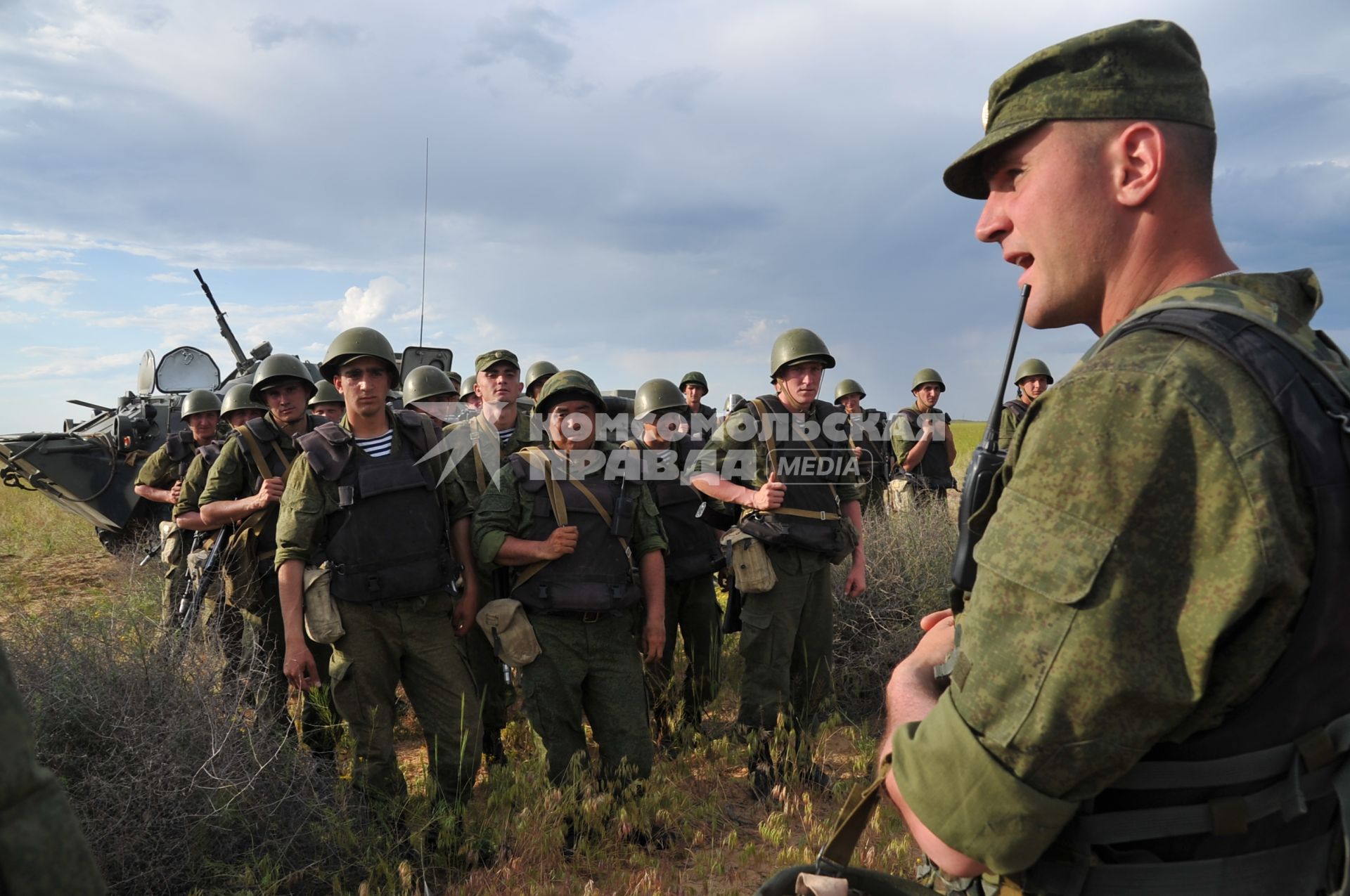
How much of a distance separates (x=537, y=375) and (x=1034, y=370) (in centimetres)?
652

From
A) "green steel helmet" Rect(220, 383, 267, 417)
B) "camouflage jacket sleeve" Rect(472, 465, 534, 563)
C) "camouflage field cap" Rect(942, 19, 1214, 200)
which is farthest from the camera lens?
"green steel helmet" Rect(220, 383, 267, 417)

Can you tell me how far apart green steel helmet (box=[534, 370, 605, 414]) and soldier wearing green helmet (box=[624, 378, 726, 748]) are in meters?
0.97

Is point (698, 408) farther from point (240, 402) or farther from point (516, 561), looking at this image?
point (516, 561)

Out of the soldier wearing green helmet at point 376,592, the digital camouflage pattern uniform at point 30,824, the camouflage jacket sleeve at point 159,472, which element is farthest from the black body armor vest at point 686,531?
the camouflage jacket sleeve at point 159,472

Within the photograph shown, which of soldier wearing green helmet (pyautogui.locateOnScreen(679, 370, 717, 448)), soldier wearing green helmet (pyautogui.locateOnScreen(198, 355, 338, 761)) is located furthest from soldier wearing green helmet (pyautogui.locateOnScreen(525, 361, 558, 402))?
soldier wearing green helmet (pyautogui.locateOnScreen(198, 355, 338, 761))

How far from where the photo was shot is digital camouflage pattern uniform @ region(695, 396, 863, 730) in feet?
15.6

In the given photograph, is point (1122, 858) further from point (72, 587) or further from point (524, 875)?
point (72, 587)

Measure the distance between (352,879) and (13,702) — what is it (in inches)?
120

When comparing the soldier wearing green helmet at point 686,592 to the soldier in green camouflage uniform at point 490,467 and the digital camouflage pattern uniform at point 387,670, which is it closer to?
the soldier in green camouflage uniform at point 490,467

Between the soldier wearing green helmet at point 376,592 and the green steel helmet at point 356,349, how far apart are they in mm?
76

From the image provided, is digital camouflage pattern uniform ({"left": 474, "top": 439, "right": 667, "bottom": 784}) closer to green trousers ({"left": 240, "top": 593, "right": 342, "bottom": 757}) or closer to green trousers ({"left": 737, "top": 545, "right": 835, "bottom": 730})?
green trousers ({"left": 737, "top": 545, "right": 835, "bottom": 730})

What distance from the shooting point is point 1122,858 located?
3.86 feet

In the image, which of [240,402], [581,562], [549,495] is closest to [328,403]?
[240,402]

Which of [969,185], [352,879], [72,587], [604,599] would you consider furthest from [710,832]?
[72,587]
